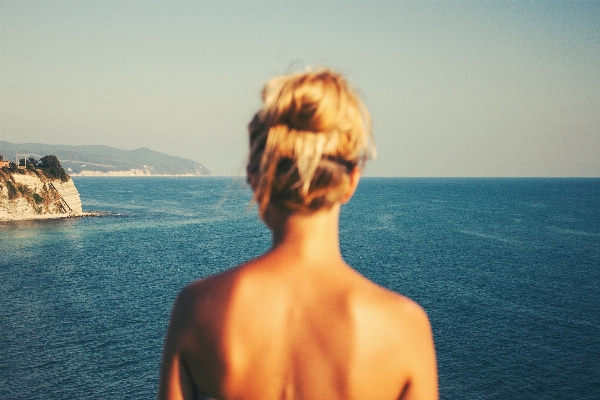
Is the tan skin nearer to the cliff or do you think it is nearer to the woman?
the woman

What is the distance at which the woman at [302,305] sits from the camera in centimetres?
146

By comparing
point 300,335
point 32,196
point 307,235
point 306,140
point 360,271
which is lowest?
point 360,271

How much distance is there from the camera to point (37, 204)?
110 metres

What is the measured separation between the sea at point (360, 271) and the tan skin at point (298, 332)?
0.34m

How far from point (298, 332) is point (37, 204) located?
121m

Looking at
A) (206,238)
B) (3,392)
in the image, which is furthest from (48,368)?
(206,238)

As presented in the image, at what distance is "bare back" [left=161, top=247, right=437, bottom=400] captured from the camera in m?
1.45

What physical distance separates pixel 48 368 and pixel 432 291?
136 ft

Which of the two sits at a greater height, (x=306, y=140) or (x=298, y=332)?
(x=306, y=140)

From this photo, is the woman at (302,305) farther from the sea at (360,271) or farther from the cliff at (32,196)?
the cliff at (32,196)

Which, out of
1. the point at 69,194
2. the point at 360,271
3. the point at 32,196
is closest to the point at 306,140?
the point at 360,271

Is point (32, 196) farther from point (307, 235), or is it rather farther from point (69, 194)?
point (307, 235)

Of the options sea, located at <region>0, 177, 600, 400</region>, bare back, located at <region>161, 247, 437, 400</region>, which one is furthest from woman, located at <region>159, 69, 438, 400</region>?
sea, located at <region>0, 177, 600, 400</region>

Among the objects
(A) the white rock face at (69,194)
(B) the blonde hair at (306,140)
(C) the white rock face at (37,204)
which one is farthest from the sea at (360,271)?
(A) the white rock face at (69,194)
